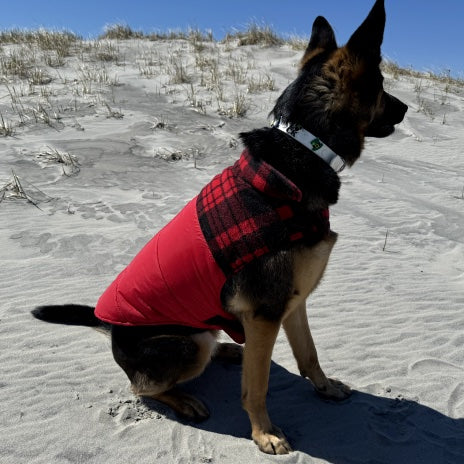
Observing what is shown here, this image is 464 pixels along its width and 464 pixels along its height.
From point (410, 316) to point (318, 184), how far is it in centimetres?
242

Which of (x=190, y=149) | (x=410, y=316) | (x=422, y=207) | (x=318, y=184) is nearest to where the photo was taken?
(x=318, y=184)

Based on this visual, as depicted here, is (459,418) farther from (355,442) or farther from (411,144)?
(411,144)

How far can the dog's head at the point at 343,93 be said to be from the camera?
2.61 m

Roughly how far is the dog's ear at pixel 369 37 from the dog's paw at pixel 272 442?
2349mm

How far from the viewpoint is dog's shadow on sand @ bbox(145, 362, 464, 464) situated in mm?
2793

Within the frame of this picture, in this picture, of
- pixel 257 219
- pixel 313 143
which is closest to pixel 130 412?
pixel 257 219

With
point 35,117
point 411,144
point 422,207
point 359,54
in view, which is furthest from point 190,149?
point 359,54

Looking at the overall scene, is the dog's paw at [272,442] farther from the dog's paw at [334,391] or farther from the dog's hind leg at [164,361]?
the dog's paw at [334,391]

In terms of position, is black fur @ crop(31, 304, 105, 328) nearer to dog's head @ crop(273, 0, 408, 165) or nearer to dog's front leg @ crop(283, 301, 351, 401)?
dog's front leg @ crop(283, 301, 351, 401)

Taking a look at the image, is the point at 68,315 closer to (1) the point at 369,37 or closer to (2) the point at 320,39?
(2) the point at 320,39

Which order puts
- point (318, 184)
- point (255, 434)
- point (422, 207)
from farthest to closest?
1. point (422, 207)
2. point (255, 434)
3. point (318, 184)

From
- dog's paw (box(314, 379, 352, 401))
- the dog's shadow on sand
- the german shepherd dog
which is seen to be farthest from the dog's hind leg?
dog's paw (box(314, 379, 352, 401))

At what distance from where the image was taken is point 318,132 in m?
2.60

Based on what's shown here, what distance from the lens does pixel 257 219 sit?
98.1 inches
